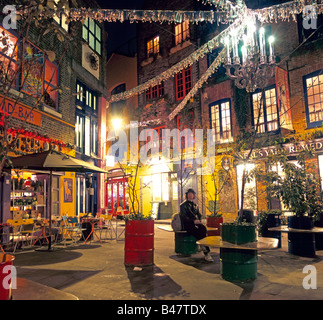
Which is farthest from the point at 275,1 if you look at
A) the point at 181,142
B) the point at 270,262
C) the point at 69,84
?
the point at 270,262

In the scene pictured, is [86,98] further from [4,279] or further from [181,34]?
[4,279]

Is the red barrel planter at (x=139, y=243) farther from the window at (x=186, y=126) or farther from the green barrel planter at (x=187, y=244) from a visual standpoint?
the window at (x=186, y=126)

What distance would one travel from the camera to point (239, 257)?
192 inches

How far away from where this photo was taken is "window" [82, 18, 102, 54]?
15562mm

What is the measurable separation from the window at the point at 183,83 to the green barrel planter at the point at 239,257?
15861mm

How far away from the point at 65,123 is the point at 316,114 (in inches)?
449

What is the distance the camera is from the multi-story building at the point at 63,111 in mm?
9578

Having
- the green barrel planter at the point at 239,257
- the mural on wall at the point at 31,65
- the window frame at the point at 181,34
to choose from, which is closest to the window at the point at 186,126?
the window frame at the point at 181,34

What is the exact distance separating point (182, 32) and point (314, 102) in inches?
432

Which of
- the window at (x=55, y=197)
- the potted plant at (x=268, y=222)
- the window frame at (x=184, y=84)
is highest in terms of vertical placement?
the window frame at (x=184, y=84)

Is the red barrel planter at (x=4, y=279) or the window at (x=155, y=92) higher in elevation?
the window at (x=155, y=92)

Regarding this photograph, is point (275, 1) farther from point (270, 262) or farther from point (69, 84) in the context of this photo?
point (270, 262)

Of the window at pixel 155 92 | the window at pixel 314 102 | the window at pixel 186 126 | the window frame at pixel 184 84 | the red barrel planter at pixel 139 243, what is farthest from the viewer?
the window at pixel 155 92

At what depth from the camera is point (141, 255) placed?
6129 millimetres
